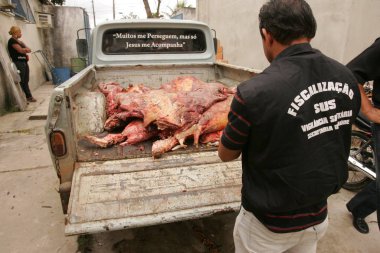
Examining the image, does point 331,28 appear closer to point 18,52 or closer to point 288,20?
point 288,20

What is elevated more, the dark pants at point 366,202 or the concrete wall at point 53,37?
the concrete wall at point 53,37

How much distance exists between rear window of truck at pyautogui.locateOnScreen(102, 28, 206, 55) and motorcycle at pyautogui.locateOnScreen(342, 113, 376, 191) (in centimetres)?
285

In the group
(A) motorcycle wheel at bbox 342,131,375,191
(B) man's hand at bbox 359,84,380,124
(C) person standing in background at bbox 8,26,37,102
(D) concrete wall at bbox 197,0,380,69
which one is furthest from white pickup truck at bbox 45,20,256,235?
(C) person standing in background at bbox 8,26,37,102

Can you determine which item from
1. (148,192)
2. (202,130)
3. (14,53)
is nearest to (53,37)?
(14,53)

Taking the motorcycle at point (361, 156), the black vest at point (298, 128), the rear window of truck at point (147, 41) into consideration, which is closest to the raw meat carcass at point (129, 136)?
the black vest at point (298, 128)

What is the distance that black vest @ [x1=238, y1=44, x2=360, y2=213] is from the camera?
1.26m

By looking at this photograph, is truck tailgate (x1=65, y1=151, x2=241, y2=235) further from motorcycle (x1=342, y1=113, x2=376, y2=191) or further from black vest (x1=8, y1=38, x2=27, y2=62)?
black vest (x1=8, y1=38, x2=27, y2=62)

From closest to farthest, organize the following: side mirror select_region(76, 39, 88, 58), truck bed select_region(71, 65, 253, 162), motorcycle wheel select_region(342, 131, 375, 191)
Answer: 1. truck bed select_region(71, 65, 253, 162)
2. motorcycle wheel select_region(342, 131, 375, 191)
3. side mirror select_region(76, 39, 88, 58)

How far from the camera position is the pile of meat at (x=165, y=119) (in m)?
2.83

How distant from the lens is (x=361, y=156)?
146 inches

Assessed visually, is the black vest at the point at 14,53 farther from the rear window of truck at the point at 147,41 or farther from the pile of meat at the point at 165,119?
the pile of meat at the point at 165,119

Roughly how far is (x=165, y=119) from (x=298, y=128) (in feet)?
5.64

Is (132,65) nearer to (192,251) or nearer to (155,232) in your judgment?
(155,232)

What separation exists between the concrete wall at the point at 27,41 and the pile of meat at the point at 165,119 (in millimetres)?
6003
